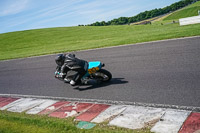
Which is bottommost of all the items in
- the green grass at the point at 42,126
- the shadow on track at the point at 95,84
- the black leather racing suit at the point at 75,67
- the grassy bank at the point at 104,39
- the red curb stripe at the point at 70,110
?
the green grass at the point at 42,126

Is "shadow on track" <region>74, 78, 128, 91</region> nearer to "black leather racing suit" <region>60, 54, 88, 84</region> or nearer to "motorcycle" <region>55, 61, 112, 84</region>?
"motorcycle" <region>55, 61, 112, 84</region>

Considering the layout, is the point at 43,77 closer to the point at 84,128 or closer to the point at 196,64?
the point at 84,128

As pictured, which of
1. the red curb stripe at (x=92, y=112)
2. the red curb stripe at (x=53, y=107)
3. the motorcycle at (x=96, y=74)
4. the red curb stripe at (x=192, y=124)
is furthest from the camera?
the motorcycle at (x=96, y=74)

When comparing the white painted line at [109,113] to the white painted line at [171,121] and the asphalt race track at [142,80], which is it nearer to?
the asphalt race track at [142,80]

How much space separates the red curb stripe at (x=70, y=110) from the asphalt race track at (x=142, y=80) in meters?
0.69

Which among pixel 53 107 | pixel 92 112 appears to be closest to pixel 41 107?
pixel 53 107

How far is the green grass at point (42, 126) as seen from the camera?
488 centimetres

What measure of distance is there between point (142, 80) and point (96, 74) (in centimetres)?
173

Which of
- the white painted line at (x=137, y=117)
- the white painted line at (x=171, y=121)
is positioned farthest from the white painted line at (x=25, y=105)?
the white painted line at (x=171, y=121)

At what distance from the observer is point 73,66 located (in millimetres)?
8242

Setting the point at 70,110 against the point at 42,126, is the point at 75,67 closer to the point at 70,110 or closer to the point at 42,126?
the point at 70,110

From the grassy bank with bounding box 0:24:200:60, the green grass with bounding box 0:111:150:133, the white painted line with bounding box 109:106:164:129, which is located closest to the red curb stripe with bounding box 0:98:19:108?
the green grass with bounding box 0:111:150:133

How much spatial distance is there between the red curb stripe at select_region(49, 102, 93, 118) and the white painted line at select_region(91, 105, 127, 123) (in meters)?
0.78

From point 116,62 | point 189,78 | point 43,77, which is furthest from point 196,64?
point 43,77
